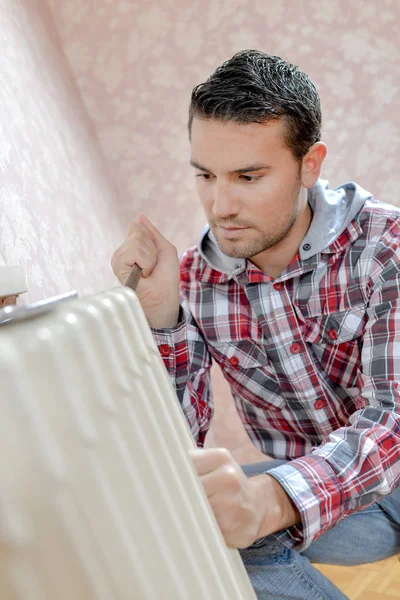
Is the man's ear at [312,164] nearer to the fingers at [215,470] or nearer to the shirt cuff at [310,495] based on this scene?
the shirt cuff at [310,495]

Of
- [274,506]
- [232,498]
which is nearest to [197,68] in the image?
[274,506]

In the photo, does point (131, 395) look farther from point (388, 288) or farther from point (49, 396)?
point (388, 288)

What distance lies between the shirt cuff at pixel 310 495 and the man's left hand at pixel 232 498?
8 centimetres

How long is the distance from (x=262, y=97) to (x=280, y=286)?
0.37 metres

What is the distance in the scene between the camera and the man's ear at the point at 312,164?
137 cm

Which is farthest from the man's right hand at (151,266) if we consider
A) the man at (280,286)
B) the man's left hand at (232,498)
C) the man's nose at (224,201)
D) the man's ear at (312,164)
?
the man's left hand at (232,498)

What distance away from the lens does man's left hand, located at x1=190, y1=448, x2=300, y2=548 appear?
589 mm

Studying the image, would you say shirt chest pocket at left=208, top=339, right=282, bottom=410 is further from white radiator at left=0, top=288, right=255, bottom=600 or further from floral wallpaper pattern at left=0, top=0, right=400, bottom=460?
white radiator at left=0, top=288, right=255, bottom=600

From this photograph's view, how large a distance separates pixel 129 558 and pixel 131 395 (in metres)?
0.10

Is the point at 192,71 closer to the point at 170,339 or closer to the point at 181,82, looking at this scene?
the point at 181,82

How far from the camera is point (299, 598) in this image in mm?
1017

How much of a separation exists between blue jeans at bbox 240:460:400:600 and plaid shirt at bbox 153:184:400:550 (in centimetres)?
13

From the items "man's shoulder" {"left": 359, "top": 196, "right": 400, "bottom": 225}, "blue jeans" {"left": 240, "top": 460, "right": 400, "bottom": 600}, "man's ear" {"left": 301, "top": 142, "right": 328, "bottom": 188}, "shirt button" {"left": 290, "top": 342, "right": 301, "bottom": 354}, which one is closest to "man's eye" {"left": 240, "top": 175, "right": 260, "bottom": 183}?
"man's ear" {"left": 301, "top": 142, "right": 328, "bottom": 188}

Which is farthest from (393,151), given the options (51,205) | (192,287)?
(51,205)
